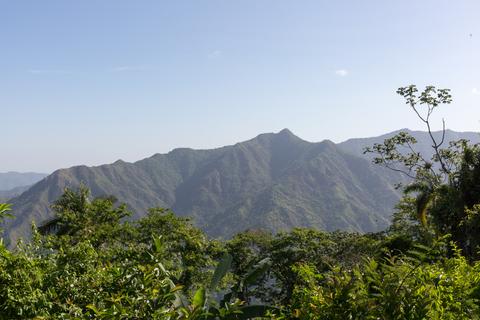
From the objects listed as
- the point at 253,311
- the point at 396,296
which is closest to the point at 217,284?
the point at 253,311

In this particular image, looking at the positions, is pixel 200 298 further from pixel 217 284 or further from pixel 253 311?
pixel 217 284

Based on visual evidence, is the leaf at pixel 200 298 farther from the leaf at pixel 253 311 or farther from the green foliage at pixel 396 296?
the leaf at pixel 253 311

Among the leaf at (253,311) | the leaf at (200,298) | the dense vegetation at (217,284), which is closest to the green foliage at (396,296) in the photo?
the dense vegetation at (217,284)

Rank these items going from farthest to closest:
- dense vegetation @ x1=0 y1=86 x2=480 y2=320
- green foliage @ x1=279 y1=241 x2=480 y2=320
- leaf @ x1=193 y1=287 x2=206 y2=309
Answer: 1. leaf @ x1=193 y1=287 x2=206 y2=309
2. dense vegetation @ x1=0 y1=86 x2=480 y2=320
3. green foliage @ x1=279 y1=241 x2=480 y2=320

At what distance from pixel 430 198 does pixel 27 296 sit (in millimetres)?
20662

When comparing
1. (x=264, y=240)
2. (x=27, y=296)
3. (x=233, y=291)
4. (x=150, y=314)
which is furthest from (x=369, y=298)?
(x=264, y=240)

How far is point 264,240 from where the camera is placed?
43.8 m

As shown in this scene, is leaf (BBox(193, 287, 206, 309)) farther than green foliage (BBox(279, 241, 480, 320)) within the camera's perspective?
Yes

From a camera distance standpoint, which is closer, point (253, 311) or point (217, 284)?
point (253, 311)

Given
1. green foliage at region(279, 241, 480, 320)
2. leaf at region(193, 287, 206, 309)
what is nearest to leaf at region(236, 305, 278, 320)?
leaf at region(193, 287, 206, 309)

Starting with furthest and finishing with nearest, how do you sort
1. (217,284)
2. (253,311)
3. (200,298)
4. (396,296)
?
1. (217,284)
2. (253,311)
3. (200,298)
4. (396,296)

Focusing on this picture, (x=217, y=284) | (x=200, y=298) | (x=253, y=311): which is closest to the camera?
(x=200, y=298)

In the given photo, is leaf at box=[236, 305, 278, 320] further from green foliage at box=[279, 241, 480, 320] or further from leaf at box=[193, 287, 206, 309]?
green foliage at box=[279, 241, 480, 320]

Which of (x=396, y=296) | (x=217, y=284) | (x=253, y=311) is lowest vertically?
(x=253, y=311)
